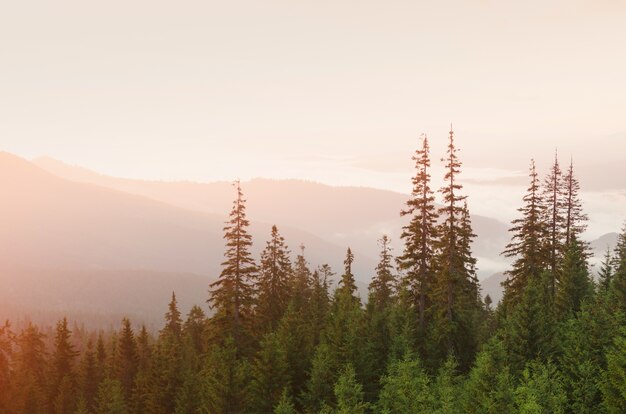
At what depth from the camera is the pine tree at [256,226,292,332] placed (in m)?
59.4

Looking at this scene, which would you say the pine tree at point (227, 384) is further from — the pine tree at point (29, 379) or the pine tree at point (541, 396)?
the pine tree at point (29, 379)

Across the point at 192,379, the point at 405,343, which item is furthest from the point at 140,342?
the point at 405,343

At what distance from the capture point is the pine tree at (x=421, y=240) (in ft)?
137

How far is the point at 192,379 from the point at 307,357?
12.0 m

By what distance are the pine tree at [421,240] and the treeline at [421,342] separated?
109mm

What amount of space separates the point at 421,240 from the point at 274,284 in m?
23.7

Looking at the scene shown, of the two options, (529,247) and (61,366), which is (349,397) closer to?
(529,247)

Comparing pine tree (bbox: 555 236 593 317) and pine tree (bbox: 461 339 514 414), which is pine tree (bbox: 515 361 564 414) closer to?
pine tree (bbox: 461 339 514 414)

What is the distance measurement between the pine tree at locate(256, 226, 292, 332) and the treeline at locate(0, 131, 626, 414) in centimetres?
16

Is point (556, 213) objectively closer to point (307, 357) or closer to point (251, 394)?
point (307, 357)

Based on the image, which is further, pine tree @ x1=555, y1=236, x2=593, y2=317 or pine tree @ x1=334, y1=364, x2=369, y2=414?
pine tree @ x1=555, y1=236, x2=593, y2=317

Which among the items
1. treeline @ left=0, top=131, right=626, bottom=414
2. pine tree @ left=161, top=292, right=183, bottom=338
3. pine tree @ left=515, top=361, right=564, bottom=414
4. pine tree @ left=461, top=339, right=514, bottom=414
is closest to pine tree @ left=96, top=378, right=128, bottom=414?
treeline @ left=0, top=131, right=626, bottom=414

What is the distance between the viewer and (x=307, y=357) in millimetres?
44875

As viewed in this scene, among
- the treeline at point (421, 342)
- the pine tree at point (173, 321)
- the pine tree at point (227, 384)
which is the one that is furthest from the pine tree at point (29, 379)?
the pine tree at point (227, 384)
